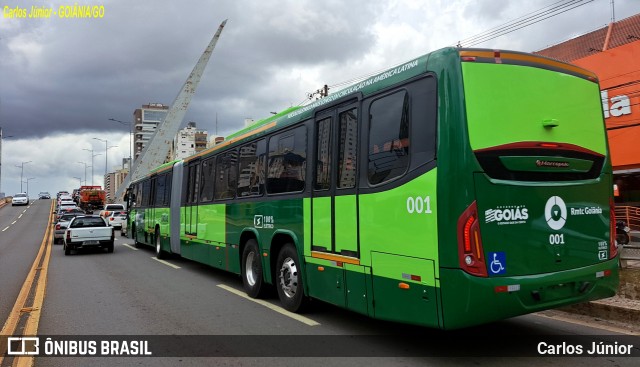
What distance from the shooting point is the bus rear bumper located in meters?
4.29

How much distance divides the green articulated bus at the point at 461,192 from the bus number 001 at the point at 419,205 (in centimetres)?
1

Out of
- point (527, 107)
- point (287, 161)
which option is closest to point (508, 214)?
point (527, 107)

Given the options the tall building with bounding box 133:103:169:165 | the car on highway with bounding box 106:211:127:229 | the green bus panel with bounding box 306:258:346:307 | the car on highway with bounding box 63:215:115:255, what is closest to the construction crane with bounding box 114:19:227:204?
the car on highway with bounding box 106:211:127:229

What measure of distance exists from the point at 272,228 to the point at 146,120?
505ft

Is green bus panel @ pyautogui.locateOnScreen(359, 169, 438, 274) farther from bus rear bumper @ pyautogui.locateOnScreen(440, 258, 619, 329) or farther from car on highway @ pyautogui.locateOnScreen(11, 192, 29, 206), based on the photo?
car on highway @ pyautogui.locateOnScreen(11, 192, 29, 206)

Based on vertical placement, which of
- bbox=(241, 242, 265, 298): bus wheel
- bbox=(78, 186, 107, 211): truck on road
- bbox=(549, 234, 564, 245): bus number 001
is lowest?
bbox=(241, 242, 265, 298): bus wheel

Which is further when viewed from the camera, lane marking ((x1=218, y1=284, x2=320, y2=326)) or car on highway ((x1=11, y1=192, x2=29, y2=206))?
car on highway ((x1=11, y1=192, x2=29, y2=206))

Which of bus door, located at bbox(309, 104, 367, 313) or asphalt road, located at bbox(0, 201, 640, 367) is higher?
bus door, located at bbox(309, 104, 367, 313)

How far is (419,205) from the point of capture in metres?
4.70

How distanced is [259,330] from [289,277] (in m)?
1.12

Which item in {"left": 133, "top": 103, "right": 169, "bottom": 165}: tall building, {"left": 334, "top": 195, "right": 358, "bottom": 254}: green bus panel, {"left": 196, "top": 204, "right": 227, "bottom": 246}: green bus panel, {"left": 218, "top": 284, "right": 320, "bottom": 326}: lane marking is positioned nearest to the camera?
{"left": 334, "top": 195, "right": 358, "bottom": 254}: green bus panel

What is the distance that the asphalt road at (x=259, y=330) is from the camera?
5121 millimetres

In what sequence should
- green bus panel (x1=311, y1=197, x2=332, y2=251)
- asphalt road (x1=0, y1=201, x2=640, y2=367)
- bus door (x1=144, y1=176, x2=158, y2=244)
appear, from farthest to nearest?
bus door (x1=144, y1=176, x2=158, y2=244) → green bus panel (x1=311, y1=197, x2=332, y2=251) → asphalt road (x1=0, y1=201, x2=640, y2=367)

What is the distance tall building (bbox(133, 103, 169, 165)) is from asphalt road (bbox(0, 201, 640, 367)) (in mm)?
140659
